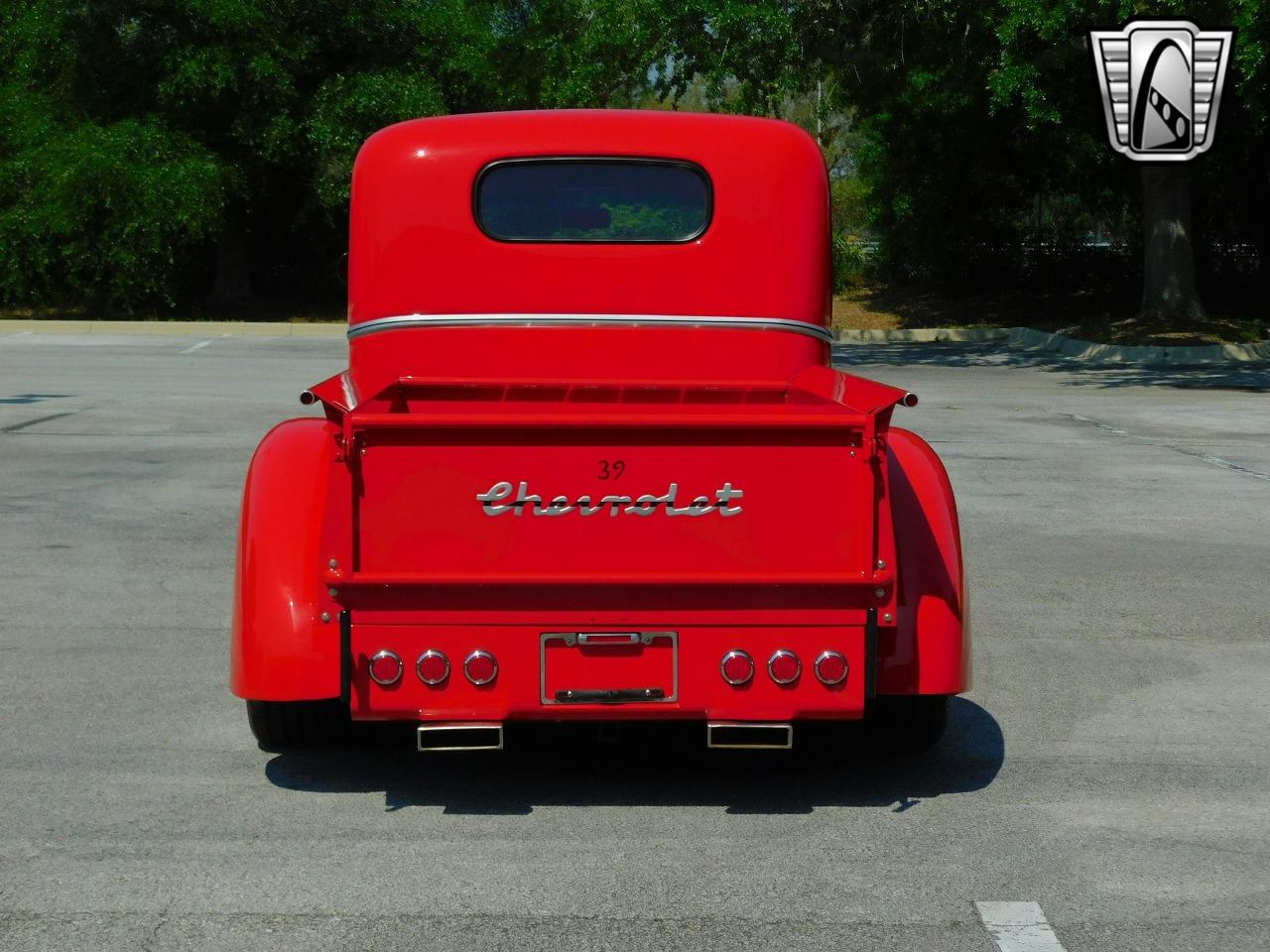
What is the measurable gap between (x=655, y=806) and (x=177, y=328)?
25.6 meters

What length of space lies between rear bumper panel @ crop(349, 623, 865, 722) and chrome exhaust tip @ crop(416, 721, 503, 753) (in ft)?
0.08

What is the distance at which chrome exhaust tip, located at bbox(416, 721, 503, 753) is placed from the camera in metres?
4.85

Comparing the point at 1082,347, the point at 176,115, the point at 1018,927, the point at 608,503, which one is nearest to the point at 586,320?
the point at 608,503

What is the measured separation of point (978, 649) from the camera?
729 centimetres

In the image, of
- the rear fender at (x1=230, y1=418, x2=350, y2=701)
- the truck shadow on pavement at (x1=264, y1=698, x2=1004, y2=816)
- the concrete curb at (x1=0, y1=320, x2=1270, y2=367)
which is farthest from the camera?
the concrete curb at (x1=0, y1=320, x2=1270, y2=367)

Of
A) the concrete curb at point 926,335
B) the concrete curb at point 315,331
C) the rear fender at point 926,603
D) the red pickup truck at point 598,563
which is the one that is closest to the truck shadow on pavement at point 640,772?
the red pickup truck at point 598,563

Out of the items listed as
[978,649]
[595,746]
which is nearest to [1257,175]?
[978,649]

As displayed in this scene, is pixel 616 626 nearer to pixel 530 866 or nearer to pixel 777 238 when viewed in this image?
pixel 530 866

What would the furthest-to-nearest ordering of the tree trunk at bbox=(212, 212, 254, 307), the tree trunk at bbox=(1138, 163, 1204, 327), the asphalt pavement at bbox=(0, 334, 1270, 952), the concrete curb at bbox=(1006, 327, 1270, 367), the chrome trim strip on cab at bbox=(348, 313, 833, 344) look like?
1. the tree trunk at bbox=(212, 212, 254, 307)
2. the tree trunk at bbox=(1138, 163, 1204, 327)
3. the concrete curb at bbox=(1006, 327, 1270, 367)
4. the chrome trim strip on cab at bbox=(348, 313, 833, 344)
5. the asphalt pavement at bbox=(0, 334, 1270, 952)

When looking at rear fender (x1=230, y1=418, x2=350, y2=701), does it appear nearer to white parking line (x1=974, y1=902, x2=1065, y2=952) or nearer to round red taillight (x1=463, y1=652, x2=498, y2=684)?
round red taillight (x1=463, y1=652, x2=498, y2=684)

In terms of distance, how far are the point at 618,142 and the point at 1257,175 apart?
88.4ft

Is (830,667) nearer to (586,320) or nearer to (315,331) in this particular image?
(586,320)

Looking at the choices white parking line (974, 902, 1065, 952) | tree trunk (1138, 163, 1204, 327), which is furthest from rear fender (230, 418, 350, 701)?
tree trunk (1138, 163, 1204, 327)

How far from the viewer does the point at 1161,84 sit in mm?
24641
